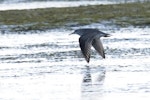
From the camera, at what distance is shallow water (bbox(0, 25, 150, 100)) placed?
11.8 metres

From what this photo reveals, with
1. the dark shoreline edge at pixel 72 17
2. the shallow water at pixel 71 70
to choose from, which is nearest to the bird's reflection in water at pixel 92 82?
the shallow water at pixel 71 70

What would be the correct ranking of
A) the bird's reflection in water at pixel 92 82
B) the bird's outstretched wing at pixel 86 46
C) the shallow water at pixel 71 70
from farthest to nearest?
the bird's outstretched wing at pixel 86 46
the shallow water at pixel 71 70
the bird's reflection in water at pixel 92 82

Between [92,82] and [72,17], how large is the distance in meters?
15.6

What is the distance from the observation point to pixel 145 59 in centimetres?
1599

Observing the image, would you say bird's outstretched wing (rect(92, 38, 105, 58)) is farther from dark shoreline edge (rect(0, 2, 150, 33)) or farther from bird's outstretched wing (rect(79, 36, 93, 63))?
dark shoreline edge (rect(0, 2, 150, 33))

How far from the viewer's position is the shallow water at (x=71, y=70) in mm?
11828

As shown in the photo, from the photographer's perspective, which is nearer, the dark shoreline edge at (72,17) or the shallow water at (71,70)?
the shallow water at (71,70)

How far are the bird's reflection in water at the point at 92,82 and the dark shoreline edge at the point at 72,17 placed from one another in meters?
10.7

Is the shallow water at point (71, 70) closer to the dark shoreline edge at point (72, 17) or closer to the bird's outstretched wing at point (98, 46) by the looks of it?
the bird's outstretched wing at point (98, 46)

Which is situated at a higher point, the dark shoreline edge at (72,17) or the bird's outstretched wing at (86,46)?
the bird's outstretched wing at (86,46)

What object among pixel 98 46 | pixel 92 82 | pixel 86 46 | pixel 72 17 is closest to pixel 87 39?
pixel 86 46

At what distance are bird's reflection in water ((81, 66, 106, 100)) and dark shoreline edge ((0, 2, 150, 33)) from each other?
10653mm

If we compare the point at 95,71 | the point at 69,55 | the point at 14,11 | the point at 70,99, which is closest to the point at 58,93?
the point at 70,99

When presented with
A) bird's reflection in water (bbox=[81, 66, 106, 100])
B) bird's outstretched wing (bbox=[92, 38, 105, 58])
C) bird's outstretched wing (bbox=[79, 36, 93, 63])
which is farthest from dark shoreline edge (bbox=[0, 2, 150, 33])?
bird's outstretched wing (bbox=[79, 36, 93, 63])
